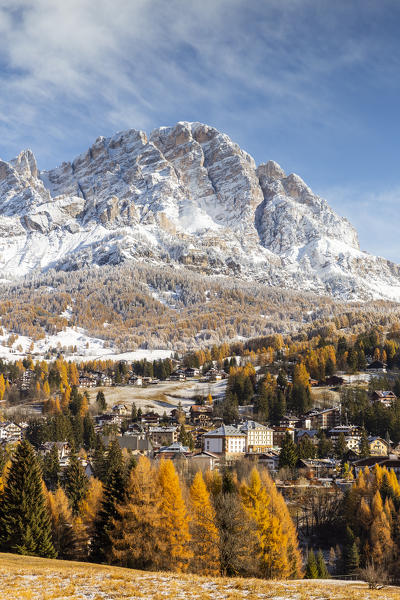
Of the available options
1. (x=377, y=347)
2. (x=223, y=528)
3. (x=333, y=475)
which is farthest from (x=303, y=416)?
(x=223, y=528)

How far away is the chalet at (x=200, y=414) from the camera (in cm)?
13550

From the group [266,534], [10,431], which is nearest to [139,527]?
[266,534]

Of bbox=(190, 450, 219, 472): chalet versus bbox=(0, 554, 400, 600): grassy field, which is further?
bbox=(190, 450, 219, 472): chalet

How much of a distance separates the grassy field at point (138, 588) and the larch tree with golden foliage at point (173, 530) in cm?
1306

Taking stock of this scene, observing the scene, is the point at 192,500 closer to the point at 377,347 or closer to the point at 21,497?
the point at 21,497

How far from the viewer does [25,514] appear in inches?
1730

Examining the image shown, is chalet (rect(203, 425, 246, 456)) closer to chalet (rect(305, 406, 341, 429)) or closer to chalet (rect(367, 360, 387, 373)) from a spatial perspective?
chalet (rect(305, 406, 341, 429))

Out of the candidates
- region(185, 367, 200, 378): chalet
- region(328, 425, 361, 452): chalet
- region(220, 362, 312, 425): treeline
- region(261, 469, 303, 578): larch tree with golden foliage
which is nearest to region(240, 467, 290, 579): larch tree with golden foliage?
region(261, 469, 303, 578): larch tree with golden foliage

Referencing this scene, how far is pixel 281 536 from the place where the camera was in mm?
56500

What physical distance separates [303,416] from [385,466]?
1590 inches

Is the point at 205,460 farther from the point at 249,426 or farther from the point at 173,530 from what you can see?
the point at 173,530

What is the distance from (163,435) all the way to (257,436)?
62.9 ft

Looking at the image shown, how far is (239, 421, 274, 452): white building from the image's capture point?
113625 mm

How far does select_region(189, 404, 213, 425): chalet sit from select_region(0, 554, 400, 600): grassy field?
106 m
